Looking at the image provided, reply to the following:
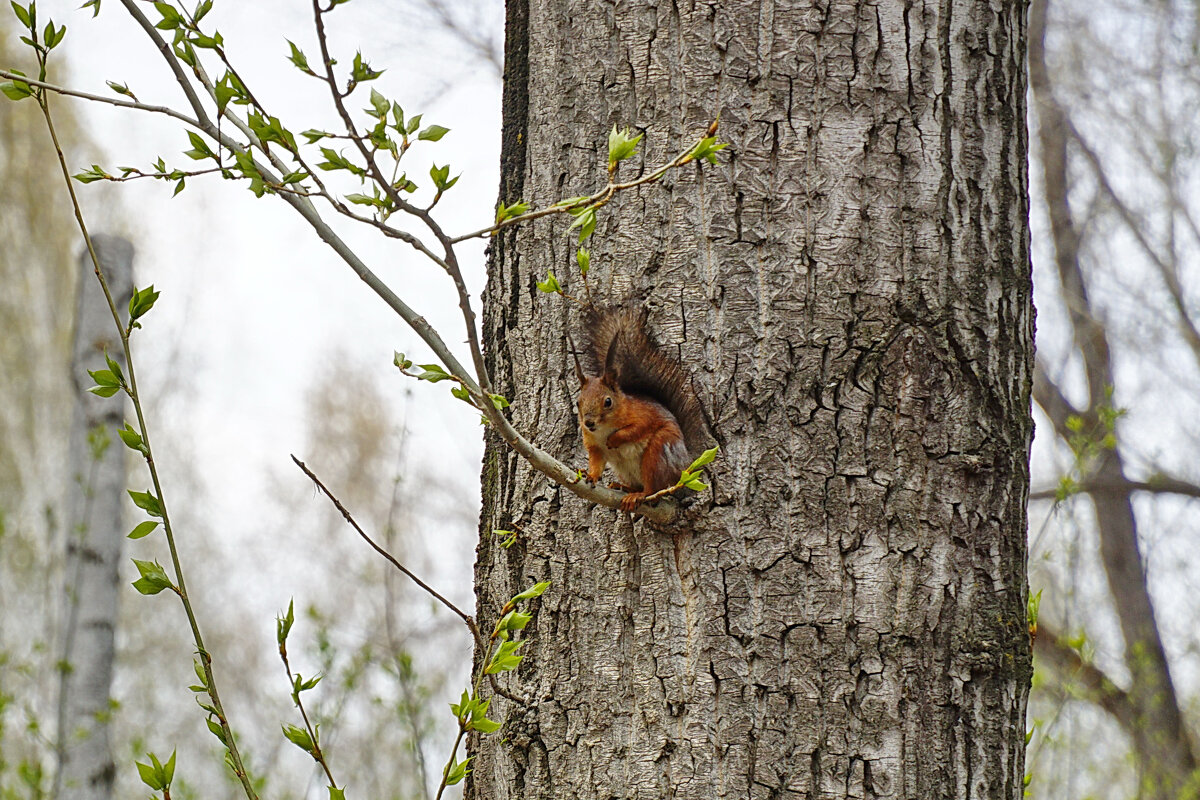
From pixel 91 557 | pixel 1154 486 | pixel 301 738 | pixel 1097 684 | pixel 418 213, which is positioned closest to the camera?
pixel 418 213

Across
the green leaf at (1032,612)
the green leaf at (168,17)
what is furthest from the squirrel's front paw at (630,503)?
the green leaf at (168,17)

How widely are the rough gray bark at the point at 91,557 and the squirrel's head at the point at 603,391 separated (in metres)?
1.74

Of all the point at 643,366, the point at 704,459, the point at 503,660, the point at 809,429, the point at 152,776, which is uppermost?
the point at 643,366

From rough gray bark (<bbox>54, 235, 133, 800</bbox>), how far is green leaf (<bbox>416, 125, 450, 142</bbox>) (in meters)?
1.94

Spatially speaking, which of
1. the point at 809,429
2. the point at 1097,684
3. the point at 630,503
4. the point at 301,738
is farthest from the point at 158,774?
the point at 1097,684

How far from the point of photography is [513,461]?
Result: 156 cm

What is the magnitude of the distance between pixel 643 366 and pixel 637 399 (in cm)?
5

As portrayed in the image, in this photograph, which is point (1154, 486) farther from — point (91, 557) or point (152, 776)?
point (152, 776)

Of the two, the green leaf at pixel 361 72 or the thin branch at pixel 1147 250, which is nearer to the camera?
the green leaf at pixel 361 72

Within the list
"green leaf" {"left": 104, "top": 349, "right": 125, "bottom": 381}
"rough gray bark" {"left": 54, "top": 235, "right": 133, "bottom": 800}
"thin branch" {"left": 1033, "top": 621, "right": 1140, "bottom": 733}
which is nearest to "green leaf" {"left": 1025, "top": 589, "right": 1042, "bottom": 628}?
"green leaf" {"left": 104, "top": 349, "right": 125, "bottom": 381}

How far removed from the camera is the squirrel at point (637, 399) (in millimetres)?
1414

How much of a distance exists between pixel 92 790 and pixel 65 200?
9.45 m

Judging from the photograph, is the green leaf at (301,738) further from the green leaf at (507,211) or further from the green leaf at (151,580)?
the green leaf at (507,211)

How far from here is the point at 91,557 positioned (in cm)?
276
